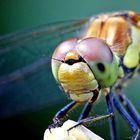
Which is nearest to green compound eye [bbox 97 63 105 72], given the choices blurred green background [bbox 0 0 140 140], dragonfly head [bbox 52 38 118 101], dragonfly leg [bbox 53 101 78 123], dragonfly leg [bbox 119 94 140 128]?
dragonfly head [bbox 52 38 118 101]

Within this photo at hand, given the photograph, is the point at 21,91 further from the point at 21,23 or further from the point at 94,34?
the point at 94,34

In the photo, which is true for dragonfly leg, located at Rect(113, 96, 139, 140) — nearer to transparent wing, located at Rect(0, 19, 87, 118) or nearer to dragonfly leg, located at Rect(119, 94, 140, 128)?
dragonfly leg, located at Rect(119, 94, 140, 128)

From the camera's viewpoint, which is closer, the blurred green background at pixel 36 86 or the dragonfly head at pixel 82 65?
the dragonfly head at pixel 82 65

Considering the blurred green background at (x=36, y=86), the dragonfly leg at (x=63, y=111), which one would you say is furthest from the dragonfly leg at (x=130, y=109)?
the dragonfly leg at (x=63, y=111)

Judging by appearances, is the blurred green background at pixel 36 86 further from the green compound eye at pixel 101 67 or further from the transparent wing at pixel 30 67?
the green compound eye at pixel 101 67

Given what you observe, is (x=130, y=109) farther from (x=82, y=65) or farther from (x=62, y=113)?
(x=82, y=65)

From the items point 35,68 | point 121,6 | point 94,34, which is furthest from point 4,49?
point 121,6

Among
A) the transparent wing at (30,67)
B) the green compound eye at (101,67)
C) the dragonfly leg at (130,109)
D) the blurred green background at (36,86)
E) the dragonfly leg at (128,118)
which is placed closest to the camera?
the green compound eye at (101,67)
